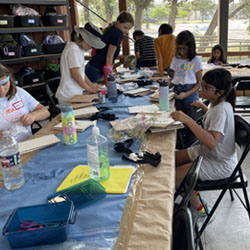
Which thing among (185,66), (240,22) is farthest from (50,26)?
(240,22)

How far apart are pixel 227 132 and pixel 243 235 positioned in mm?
702

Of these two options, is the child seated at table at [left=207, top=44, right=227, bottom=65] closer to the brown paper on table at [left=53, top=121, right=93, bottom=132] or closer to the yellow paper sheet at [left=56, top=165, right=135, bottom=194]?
the brown paper on table at [left=53, top=121, right=93, bottom=132]

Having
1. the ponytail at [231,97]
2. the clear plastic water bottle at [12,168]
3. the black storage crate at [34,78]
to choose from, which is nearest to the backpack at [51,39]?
the black storage crate at [34,78]

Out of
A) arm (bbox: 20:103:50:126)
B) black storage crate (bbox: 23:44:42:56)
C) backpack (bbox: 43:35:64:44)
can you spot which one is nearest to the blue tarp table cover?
arm (bbox: 20:103:50:126)

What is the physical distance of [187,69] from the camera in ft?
8.45

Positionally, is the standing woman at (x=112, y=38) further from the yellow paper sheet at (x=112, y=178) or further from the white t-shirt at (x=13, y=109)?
the yellow paper sheet at (x=112, y=178)

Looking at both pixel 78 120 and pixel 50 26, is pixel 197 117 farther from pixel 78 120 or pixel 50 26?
pixel 50 26

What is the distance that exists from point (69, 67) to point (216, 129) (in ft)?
4.62

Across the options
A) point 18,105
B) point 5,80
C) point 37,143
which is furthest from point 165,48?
point 37,143

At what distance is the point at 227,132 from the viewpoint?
63.2 inches

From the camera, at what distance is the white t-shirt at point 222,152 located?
1.59m

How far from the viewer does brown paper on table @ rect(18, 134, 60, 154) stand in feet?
4.80

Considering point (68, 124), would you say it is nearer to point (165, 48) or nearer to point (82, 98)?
point (82, 98)

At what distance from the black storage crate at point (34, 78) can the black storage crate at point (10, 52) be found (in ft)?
1.18
